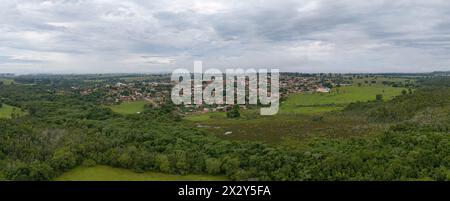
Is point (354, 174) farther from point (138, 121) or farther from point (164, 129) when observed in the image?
point (138, 121)

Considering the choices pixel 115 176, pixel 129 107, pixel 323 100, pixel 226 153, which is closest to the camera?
pixel 115 176

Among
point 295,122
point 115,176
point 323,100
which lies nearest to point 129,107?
point 295,122

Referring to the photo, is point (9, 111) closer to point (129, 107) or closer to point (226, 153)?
point (129, 107)

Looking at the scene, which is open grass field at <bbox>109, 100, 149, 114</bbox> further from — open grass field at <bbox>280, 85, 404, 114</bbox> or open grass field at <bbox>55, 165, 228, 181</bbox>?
open grass field at <bbox>55, 165, 228, 181</bbox>

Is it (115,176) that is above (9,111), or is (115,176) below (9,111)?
below

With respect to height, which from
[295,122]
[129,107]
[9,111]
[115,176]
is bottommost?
[115,176]

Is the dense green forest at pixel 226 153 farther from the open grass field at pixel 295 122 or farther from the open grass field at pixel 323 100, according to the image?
the open grass field at pixel 323 100

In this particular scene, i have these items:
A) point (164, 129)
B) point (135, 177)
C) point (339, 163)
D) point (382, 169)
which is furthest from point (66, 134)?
point (382, 169)
